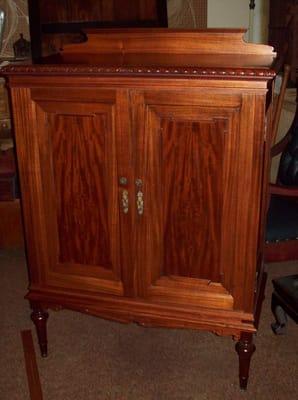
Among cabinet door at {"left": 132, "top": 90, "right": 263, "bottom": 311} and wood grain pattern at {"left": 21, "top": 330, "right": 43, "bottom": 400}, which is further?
wood grain pattern at {"left": 21, "top": 330, "right": 43, "bottom": 400}

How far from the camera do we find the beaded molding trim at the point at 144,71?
4.97 ft

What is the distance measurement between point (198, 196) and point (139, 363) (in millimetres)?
884

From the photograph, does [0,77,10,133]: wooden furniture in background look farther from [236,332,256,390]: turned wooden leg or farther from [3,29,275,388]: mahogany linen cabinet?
[236,332,256,390]: turned wooden leg

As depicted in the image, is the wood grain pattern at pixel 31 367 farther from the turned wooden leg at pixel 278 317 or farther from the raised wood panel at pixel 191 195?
the turned wooden leg at pixel 278 317

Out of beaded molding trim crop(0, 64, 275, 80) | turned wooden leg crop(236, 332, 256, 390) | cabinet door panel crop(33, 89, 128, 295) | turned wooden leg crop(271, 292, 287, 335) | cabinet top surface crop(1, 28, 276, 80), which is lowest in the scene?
turned wooden leg crop(271, 292, 287, 335)

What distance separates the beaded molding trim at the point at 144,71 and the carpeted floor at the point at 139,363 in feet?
4.11

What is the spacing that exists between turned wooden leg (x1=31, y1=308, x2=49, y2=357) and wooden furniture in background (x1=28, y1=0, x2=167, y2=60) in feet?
7.05

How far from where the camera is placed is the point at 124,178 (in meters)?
1.78

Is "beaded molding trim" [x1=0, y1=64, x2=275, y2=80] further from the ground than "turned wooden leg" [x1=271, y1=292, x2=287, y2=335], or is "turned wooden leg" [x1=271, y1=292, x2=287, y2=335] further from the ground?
"beaded molding trim" [x1=0, y1=64, x2=275, y2=80]

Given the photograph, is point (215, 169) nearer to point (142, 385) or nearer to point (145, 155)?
point (145, 155)

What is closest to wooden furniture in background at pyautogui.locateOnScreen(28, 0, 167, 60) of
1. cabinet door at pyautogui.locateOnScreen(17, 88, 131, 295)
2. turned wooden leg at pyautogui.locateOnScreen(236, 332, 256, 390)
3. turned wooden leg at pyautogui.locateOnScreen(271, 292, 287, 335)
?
cabinet door at pyautogui.locateOnScreen(17, 88, 131, 295)

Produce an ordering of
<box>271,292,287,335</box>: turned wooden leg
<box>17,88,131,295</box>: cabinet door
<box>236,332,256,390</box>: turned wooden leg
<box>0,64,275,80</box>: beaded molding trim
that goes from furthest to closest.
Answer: <box>271,292,287,335</box>: turned wooden leg, <box>236,332,256,390</box>: turned wooden leg, <box>17,88,131,295</box>: cabinet door, <box>0,64,275,80</box>: beaded molding trim

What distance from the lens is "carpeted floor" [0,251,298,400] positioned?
2.02m

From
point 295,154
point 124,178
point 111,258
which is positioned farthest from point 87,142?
point 295,154
